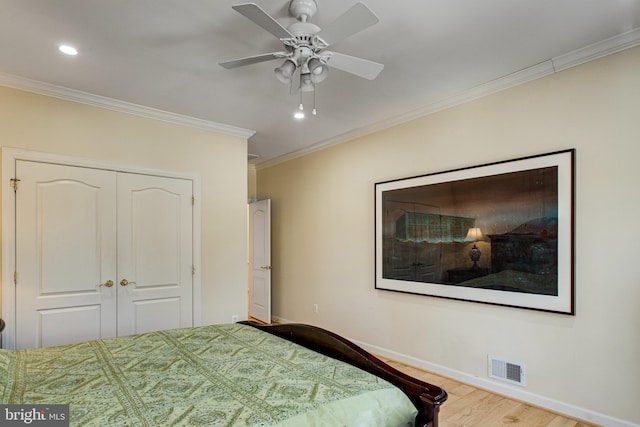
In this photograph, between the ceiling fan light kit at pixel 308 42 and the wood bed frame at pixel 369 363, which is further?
the ceiling fan light kit at pixel 308 42

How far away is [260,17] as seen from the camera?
172 cm

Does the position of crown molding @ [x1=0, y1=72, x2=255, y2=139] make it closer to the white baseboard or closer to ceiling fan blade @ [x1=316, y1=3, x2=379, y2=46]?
ceiling fan blade @ [x1=316, y1=3, x2=379, y2=46]

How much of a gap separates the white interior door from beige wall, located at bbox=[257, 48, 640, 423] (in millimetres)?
1263

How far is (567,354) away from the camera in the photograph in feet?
8.54

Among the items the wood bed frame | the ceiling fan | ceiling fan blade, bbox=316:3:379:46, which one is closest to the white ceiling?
the ceiling fan

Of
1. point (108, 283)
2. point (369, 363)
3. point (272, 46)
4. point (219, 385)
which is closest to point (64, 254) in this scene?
point (108, 283)

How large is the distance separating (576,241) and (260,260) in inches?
166

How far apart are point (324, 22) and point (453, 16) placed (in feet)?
2.54

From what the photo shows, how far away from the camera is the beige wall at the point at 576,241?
2.39 m

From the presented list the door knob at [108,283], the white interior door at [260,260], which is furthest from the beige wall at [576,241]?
the door knob at [108,283]

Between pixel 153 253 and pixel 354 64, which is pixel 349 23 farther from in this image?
pixel 153 253

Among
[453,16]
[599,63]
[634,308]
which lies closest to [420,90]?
[453,16]

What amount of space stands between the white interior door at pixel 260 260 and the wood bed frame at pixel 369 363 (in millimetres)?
2812

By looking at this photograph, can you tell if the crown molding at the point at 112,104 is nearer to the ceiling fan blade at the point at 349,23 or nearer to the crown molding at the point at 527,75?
the crown molding at the point at 527,75
